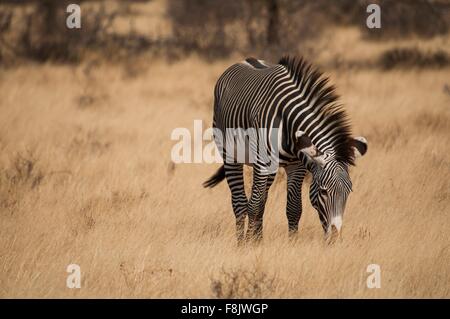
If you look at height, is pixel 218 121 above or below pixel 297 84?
below

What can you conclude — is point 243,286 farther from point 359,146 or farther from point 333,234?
point 359,146

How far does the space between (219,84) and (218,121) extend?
0.43 metres

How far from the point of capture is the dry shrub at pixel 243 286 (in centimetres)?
475

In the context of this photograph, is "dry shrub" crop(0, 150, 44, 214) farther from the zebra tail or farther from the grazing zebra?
the grazing zebra

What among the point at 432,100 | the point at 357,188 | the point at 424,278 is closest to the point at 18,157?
the point at 357,188

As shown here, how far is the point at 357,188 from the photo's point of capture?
7.41 m

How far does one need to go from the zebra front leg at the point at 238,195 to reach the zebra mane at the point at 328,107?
1122 millimetres

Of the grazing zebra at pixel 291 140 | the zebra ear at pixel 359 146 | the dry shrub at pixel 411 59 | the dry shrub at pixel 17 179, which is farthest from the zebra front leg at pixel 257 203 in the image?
the dry shrub at pixel 411 59

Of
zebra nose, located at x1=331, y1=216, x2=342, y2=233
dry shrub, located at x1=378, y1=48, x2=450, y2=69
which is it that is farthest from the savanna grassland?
dry shrub, located at x1=378, y1=48, x2=450, y2=69

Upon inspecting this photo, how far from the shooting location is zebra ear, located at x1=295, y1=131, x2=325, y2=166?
5.12m

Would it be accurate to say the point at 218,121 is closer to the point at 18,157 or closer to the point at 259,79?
the point at 259,79

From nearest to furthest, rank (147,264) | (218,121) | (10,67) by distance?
(147,264) < (218,121) < (10,67)

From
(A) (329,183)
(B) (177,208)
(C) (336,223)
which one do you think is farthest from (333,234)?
(B) (177,208)

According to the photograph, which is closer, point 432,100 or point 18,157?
point 18,157
